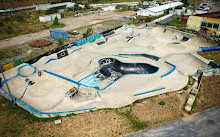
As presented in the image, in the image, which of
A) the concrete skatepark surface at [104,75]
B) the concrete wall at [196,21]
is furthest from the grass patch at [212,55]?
the concrete wall at [196,21]

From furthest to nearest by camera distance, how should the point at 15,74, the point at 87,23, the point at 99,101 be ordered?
1. the point at 87,23
2. the point at 15,74
3. the point at 99,101

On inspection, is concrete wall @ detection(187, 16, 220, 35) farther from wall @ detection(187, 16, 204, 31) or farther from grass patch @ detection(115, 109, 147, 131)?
grass patch @ detection(115, 109, 147, 131)

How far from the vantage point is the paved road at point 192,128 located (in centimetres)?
1964

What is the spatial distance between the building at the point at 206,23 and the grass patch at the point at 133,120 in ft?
132

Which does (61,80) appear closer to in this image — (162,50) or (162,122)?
(162,122)

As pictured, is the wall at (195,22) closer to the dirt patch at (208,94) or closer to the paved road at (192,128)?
the dirt patch at (208,94)

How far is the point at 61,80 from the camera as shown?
96.1 ft

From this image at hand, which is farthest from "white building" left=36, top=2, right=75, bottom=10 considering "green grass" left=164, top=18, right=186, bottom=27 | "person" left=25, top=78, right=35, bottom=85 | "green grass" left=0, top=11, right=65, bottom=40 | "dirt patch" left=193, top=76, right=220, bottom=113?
"dirt patch" left=193, top=76, right=220, bottom=113

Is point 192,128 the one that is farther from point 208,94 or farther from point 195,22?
point 195,22

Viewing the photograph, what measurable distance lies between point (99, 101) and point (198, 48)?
31.3 metres

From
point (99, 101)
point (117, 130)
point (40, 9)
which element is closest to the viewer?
point (117, 130)

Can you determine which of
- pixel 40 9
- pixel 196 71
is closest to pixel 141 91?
pixel 196 71

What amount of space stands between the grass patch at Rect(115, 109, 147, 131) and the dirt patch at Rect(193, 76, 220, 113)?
26.8ft

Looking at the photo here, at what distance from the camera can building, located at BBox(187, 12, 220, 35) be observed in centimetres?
4778
